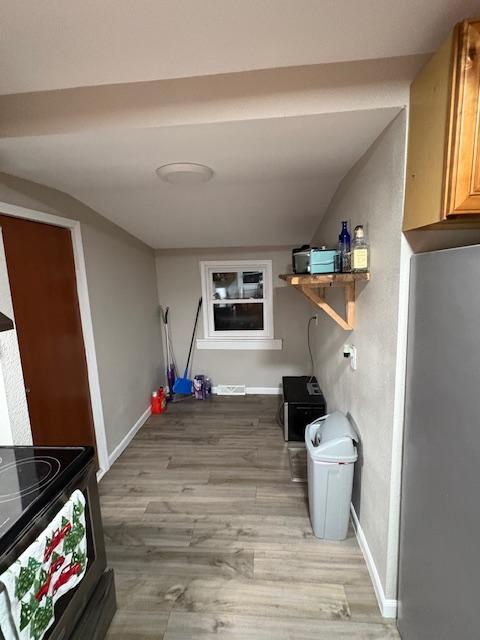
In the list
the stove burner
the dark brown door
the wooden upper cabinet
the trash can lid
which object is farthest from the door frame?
the wooden upper cabinet

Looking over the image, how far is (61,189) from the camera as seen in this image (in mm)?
2041

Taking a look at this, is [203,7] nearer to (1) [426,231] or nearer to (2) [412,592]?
(1) [426,231]

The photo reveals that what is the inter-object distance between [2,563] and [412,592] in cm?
148

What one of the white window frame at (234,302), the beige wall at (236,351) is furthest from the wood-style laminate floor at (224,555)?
the white window frame at (234,302)

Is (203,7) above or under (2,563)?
above

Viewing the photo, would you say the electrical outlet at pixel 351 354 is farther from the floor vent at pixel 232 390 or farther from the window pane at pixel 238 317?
the floor vent at pixel 232 390

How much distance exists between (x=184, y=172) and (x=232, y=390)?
9.70ft

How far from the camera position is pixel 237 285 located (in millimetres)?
3986

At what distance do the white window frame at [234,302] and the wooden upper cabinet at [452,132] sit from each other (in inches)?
111

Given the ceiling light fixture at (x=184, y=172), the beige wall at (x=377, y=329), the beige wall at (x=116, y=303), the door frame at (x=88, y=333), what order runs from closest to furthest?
the beige wall at (x=377, y=329), the ceiling light fixture at (x=184, y=172), the beige wall at (x=116, y=303), the door frame at (x=88, y=333)

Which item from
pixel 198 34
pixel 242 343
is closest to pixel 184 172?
pixel 198 34

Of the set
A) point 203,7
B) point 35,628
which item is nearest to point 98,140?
point 203,7

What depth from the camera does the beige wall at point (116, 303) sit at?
2072 mm

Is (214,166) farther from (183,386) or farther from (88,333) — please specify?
(183,386)
